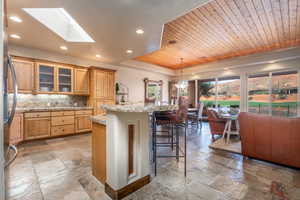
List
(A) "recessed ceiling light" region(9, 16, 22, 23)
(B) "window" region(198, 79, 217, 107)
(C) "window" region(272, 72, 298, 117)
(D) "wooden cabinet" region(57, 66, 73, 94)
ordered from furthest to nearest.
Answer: (B) "window" region(198, 79, 217, 107)
(C) "window" region(272, 72, 298, 117)
(D) "wooden cabinet" region(57, 66, 73, 94)
(A) "recessed ceiling light" region(9, 16, 22, 23)

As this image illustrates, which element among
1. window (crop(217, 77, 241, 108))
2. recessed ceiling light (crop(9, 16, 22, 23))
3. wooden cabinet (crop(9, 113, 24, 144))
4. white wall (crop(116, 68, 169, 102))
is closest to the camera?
recessed ceiling light (crop(9, 16, 22, 23))

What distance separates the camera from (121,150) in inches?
56.7

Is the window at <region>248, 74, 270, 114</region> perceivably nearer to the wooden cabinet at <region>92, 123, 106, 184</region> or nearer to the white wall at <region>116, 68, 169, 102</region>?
the white wall at <region>116, 68, 169, 102</region>

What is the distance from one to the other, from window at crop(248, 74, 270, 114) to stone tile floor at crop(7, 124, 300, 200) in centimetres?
400

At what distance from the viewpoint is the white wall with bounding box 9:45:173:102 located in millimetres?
3612

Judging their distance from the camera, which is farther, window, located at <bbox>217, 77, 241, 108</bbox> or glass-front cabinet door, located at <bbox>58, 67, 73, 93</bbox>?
window, located at <bbox>217, 77, 241, 108</bbox>

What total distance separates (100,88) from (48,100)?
61.3 inches

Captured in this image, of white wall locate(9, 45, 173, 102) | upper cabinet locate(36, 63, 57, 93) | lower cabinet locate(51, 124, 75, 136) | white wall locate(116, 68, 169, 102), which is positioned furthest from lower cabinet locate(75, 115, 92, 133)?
white wall locate(116, 68, 169, 102)

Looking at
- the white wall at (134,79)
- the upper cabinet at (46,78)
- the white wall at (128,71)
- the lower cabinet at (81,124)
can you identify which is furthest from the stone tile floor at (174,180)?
the white wall at (134,79)

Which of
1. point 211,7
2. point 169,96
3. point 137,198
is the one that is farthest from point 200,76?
point 137,198

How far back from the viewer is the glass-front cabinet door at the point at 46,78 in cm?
371

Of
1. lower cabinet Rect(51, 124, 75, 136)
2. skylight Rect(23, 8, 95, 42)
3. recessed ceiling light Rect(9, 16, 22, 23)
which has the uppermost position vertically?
skylight Rect(23, 8, 95, 42)

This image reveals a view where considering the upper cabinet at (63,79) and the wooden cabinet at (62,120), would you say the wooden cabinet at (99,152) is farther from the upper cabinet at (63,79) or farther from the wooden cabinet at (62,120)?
the upper cabinet at (63,79)

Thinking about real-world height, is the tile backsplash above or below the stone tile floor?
above
